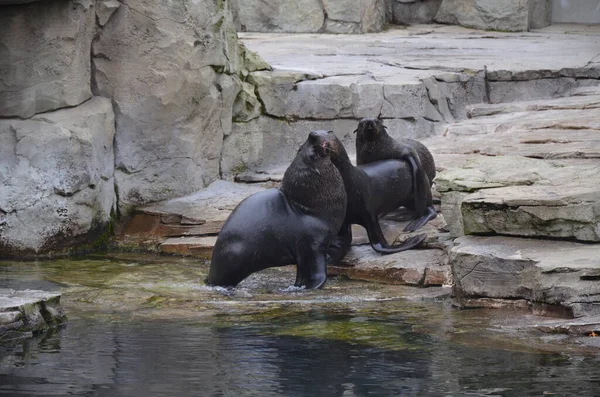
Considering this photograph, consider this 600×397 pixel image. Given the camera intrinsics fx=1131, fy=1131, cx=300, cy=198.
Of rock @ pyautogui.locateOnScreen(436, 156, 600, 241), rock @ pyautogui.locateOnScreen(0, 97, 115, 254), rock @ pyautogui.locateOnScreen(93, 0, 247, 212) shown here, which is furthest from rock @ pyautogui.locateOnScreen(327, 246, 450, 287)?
rock @ pyautogui.locateOnScreen(0, 97, 115, 254)

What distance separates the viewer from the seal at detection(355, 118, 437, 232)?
8.36 m

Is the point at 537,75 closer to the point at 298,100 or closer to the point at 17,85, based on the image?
the point at 298,100

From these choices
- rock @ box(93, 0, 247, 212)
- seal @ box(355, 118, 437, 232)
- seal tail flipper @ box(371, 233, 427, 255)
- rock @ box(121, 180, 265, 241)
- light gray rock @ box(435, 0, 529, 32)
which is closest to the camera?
seal tail flipper @ box(371, 233, 427, 255)

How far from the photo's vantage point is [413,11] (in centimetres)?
1628

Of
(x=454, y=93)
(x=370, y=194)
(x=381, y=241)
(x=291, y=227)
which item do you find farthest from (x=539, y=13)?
(x=291, y=227)

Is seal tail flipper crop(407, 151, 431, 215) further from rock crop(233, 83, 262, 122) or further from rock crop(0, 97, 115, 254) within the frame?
rock crop(0, 97, 115, 254)

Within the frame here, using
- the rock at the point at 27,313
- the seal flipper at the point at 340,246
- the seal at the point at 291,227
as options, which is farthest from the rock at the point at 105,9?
the rock at the point at 27,313

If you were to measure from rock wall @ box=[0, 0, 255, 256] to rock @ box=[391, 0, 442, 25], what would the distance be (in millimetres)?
6838

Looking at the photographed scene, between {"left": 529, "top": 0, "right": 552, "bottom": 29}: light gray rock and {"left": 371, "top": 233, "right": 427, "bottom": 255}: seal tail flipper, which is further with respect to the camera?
{"left": 529, "top": 0, "right": 552, "bottom": 29}: light gray rock

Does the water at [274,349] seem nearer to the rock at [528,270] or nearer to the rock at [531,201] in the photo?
the rock at [528,270]

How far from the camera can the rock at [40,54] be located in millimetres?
8328

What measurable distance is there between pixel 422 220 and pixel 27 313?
347 cm

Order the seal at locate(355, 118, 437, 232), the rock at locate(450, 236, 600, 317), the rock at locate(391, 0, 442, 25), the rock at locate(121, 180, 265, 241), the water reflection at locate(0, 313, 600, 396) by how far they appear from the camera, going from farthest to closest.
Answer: the rock at locate(391, 0, 442, 25)
the rock at locate(121, 180, 265, 241)
the seal at locate(355, 118, 437, 232)
the rock at locate(450, 236, 600, 317)
the water reflection at locate(0, 313, 600, 396)

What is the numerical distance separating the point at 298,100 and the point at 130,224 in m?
1.96
